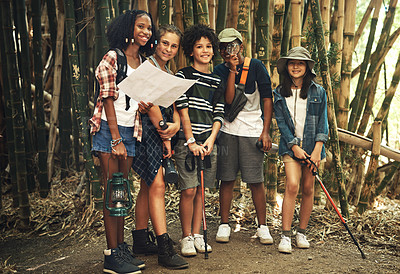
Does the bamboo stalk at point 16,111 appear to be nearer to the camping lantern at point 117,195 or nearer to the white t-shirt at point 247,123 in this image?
the camping lantern at point 117,195

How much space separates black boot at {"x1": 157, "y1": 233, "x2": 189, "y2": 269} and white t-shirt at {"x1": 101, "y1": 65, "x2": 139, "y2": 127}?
632 millimetres

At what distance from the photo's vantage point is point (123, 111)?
7.16ft

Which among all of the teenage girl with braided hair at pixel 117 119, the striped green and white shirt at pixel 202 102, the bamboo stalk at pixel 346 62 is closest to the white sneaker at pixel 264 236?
the striped green and white shirt at pixel 202 102

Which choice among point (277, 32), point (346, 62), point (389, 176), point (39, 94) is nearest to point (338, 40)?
point (346, 62)

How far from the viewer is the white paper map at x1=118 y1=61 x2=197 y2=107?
2041 millimetres

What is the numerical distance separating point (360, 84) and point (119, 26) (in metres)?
2.57

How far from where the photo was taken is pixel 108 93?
2.06 meters

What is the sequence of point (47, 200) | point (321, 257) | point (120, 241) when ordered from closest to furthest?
point (120, 241) → point (321, 257) → point (47, 200)

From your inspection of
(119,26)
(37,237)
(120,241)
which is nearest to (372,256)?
(120,241)

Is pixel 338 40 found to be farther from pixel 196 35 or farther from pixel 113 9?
pixel 113 9

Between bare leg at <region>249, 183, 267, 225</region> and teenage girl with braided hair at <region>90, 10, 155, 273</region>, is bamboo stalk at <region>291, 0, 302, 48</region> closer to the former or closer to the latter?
bare leg at <region>249, 183, 267, 225</region>

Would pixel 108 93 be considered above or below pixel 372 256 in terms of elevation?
above

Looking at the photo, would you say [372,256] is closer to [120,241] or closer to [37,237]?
[120,241]

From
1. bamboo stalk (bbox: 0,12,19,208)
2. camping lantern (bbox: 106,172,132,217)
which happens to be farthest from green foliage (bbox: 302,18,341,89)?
bamboo stalk (bbox: 0,12,19,208)
